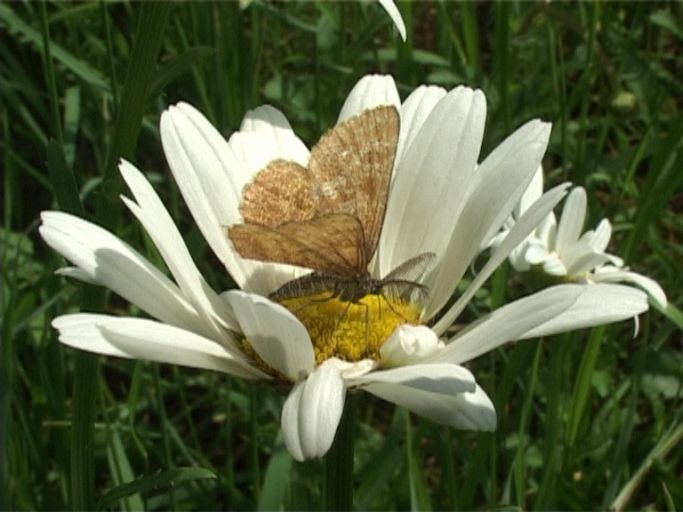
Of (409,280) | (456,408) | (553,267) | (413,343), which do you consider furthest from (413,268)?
(553,267)

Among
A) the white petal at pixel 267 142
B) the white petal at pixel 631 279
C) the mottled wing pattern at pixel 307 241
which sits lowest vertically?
the white petal at pixel 631 279

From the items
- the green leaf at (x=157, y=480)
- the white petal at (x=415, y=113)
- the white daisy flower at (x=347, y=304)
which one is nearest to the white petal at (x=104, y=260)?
the white daisy flower at (x=347, y=304)

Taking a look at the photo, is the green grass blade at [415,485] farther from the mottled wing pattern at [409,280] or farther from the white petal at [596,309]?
the white petal at [596,309]

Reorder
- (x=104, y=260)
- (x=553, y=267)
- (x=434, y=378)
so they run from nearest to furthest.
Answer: (x=434, y=378), (x=104, y=260), (x=553, y=267)

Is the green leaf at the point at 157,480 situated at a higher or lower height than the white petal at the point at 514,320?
lower

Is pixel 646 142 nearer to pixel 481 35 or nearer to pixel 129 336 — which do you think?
pixel 481 35

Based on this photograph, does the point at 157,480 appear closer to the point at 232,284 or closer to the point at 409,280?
the point at 409,280

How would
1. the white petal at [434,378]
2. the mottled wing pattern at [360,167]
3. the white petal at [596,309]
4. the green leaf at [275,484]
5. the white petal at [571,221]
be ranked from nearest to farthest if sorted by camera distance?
the white petal at [434,378], the white petal at [596,309], the mottled wing pattern at [360,167], the green leaf at [275,484], the white petal at [571,221]

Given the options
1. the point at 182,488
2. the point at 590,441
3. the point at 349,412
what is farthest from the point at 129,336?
the point at 590,441
